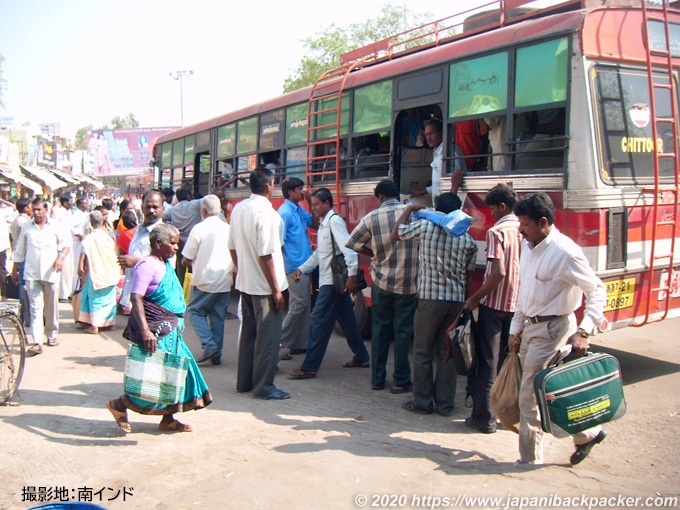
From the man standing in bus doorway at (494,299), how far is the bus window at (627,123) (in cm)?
106

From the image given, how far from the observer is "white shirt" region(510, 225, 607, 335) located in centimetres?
370

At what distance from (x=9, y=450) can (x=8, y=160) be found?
39.1m

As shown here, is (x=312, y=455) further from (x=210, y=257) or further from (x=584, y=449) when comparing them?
(x=210, y=257)

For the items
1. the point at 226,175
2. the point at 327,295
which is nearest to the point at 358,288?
the point at 327,295

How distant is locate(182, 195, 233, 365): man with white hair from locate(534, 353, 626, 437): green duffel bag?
4.05m

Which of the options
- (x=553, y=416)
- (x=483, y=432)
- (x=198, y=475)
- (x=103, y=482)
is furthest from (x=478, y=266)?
(x=103, y=482)

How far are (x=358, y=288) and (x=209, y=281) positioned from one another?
1.70 metres

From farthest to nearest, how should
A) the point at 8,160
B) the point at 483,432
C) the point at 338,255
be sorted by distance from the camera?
the point at 8,160, the point at 338,255, the point at 483,432

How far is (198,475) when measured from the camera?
400 centimetres

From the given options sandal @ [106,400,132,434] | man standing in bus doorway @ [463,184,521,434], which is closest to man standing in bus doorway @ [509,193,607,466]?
man standing in bus doorway @ [463,184,521,434]

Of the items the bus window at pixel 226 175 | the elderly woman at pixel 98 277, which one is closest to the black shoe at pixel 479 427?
the elderly woman at pixel 98 277

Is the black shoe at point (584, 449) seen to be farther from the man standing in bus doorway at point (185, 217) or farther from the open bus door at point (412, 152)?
the man standing in bus doorway at point (185, 217)

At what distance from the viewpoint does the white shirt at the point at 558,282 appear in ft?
12.1

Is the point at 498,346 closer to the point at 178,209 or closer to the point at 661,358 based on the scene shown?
the point at 661,358
